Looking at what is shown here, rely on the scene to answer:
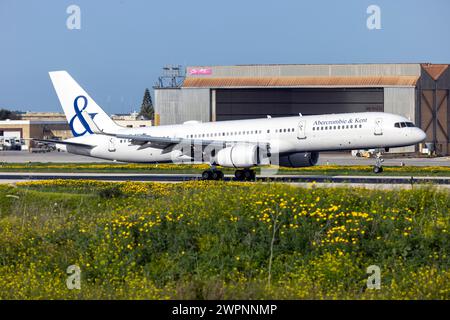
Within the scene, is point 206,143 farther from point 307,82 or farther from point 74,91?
point 307,82

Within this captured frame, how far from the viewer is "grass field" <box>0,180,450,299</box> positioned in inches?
787

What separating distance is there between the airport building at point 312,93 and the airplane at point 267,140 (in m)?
46.5

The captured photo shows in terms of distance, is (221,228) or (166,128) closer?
(221,228)

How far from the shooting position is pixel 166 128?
5738cm

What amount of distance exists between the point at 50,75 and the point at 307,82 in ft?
159

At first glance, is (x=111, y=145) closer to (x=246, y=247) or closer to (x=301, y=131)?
(x=301, y=131)

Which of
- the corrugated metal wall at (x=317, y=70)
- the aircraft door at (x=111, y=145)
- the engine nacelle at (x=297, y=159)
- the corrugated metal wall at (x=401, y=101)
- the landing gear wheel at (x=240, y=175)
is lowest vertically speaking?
the landing gear wheel at (x=240, y=175)

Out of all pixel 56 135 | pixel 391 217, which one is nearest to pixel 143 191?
pixel 391 217

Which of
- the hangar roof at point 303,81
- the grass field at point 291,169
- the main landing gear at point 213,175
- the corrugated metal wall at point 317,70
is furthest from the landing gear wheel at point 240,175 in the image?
the corrugated metal wall at point 317,70

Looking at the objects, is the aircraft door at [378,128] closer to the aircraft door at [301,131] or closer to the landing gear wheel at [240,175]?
the aircraft door at [301,131]

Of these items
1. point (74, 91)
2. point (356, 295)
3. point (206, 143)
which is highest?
point (74, 91)

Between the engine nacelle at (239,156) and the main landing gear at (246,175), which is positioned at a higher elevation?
the engine nacelle at (239,156)

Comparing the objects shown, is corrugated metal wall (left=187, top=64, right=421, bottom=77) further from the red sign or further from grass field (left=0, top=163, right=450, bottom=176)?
grass field (left=0, top=163, right=450, bottom=176)

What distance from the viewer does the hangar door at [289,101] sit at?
113438mm
